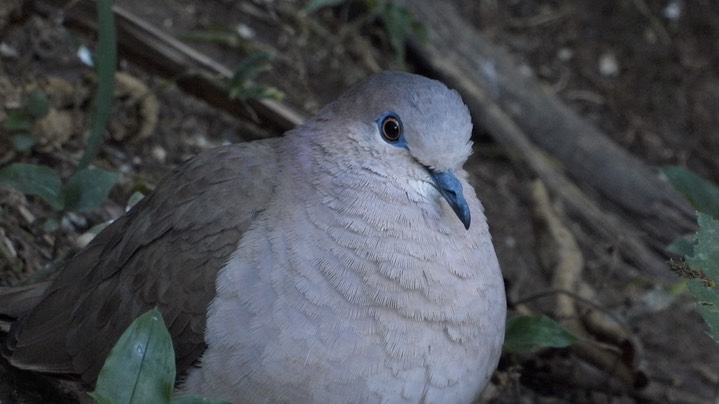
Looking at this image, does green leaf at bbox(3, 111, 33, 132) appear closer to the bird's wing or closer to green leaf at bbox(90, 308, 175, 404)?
the bird's wing

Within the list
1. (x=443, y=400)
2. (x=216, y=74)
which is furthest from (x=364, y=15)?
(x=443, y=400)

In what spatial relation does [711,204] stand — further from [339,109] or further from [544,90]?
[544,90]

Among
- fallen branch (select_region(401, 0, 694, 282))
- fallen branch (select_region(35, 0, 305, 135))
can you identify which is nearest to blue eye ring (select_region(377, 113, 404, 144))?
fallen branch (select_region(35, 0, 305, 135))

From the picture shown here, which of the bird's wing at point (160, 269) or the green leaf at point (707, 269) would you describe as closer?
the green leaf at point (707, 269)

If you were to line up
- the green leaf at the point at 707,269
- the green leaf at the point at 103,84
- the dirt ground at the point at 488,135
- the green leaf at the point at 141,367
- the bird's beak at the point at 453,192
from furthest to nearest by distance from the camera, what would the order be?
1. the dirt ground at the point at 488,135
2. the green leaf at the point at 103,84
3. the bird's beak at the point at 453,192
4. the green leaf at the point at 707,269
5. the green leaf at the point at 141,367

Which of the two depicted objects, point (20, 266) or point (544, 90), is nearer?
point (20, 266)

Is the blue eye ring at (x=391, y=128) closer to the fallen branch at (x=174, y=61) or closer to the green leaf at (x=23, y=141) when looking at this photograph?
the fallen branch at (x=174, y=61)

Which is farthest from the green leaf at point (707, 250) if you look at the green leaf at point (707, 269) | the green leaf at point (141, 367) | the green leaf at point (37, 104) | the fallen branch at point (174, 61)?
the green leaf at point (37, 104)

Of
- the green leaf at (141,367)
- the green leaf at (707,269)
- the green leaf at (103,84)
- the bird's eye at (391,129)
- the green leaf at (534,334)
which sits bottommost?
the green leaf at (141,367)
